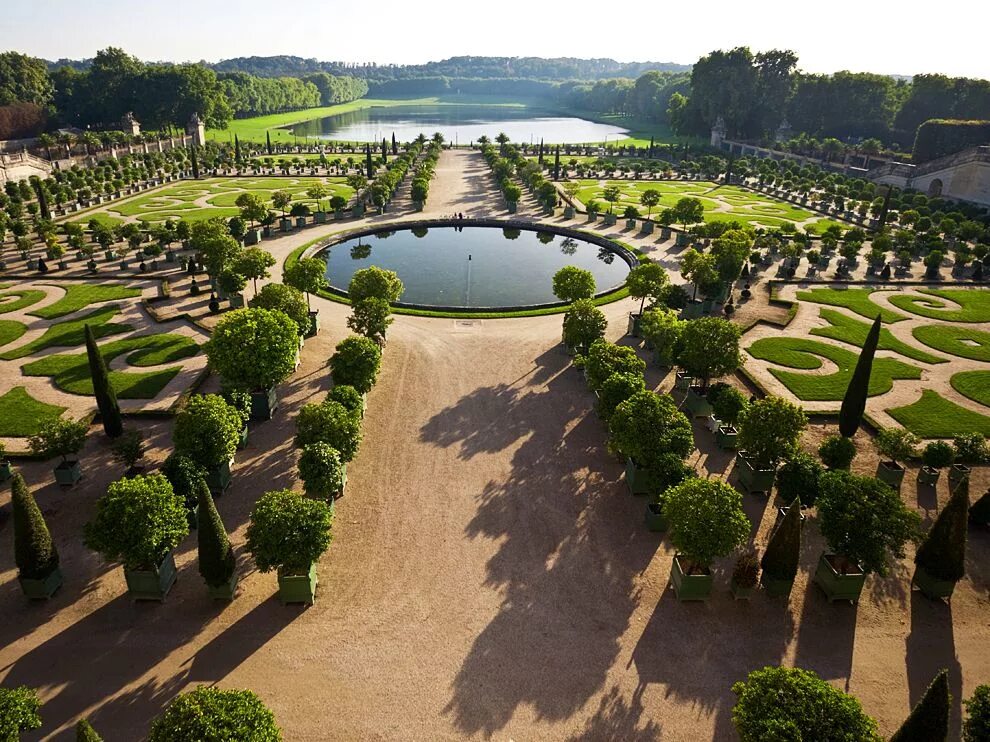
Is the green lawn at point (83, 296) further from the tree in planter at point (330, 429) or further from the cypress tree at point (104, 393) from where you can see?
the tree in planter at point (330, 429)

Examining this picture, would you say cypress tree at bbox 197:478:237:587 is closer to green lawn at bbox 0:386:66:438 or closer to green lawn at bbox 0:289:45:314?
green lawn at bbox 0:386:66:438

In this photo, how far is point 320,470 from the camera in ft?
79.8

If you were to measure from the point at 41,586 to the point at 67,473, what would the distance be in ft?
24.7

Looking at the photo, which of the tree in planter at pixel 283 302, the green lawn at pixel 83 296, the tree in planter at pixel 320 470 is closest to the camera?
the tree in planter at pixel 320 470

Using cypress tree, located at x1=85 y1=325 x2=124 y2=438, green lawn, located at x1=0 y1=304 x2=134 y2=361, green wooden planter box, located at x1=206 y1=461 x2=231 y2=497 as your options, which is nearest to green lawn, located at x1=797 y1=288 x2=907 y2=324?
green wooden planter box, located at x1=206 y1=461 x2=231 y2=497

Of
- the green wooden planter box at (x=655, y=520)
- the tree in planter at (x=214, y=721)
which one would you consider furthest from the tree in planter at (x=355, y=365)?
the tree in planter at (x=214, y=721)

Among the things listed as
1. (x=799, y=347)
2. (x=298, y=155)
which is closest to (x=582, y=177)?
(x=298, y=155)

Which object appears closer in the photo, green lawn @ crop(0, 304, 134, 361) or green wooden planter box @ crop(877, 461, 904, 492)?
green wooden planter box @ crop(877, 461, 904, 492)

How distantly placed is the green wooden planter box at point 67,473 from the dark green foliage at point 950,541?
118 feet

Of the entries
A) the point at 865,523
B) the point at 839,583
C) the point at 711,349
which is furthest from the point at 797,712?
the point at 711,349

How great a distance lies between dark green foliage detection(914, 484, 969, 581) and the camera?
21.1 meters

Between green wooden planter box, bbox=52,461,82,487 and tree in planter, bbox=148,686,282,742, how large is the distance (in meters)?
17.7

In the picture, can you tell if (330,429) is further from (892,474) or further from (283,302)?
(892,474)

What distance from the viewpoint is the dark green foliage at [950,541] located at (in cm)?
2112
